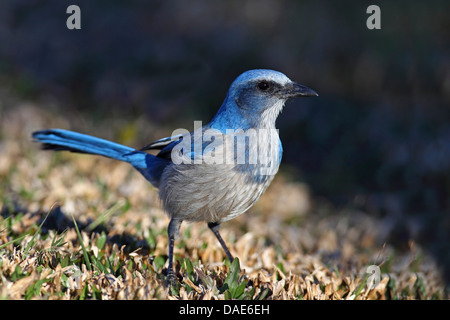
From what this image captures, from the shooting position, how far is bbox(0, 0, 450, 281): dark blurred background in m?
7.86

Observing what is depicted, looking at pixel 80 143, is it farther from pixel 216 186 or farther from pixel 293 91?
pixel 293 91

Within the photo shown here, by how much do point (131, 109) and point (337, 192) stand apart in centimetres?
365

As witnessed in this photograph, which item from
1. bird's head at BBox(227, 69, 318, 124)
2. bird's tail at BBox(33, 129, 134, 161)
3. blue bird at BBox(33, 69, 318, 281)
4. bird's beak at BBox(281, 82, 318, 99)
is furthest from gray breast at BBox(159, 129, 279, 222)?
bird's tail at BBox(33, 129, 134, 161)

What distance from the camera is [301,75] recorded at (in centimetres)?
989

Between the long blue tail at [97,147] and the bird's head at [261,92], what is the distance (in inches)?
37.3

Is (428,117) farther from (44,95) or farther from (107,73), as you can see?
(44,95)

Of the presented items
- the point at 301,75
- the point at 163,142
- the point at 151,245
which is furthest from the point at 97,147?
the point at 301,75

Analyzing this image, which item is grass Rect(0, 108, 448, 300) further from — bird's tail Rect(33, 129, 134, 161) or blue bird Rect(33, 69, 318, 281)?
bird's tail Rect(33, 129, 134, 161)

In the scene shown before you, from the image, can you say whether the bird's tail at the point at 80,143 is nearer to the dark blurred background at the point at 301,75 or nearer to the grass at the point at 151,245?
the grass at the point at 151,245

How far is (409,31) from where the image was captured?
10.2 m

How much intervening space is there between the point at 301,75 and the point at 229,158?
626 centimetres
